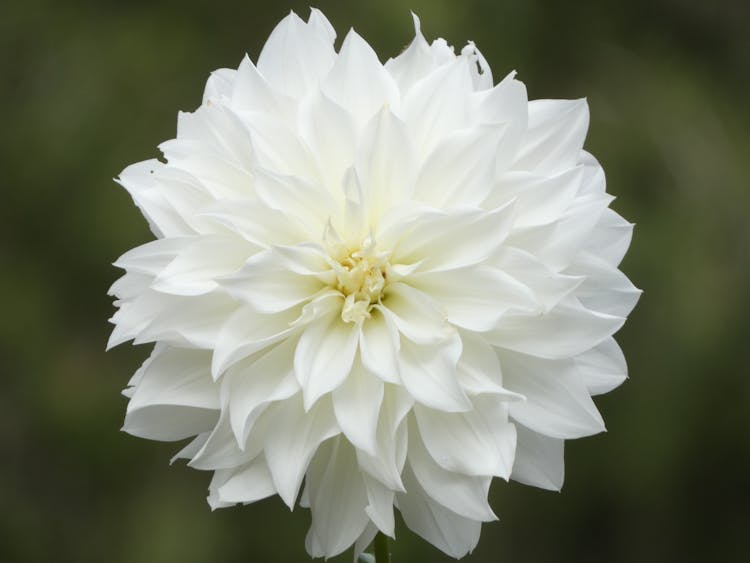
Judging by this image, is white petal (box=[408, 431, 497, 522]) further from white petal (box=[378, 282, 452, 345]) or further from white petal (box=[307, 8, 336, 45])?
white petal (box=[307, 8, 336, 45])

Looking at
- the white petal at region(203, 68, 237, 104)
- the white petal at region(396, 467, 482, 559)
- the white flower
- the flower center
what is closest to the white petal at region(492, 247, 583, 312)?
the white flower

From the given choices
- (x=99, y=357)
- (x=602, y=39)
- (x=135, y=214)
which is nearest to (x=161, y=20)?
(x=135, y=214)

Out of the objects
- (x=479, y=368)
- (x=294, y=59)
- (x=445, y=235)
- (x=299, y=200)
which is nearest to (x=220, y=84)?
(x=294, y=59)

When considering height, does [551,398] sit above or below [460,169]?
below

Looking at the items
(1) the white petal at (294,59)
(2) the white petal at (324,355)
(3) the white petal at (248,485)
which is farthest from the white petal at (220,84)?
(3) the white petal at (248,485)

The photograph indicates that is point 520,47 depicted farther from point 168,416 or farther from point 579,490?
point 168,416

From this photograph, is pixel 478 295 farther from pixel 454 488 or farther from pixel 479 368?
pixel 454 488

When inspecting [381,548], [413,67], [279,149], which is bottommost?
[381,548]
